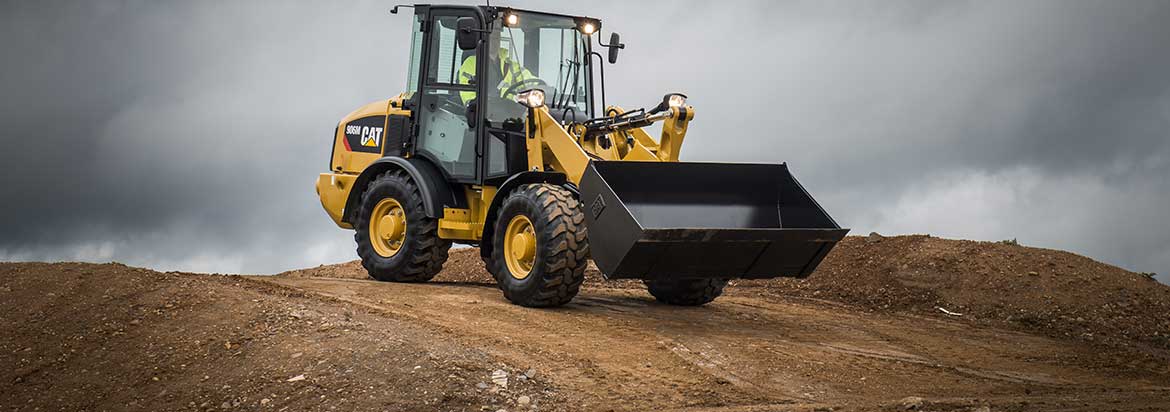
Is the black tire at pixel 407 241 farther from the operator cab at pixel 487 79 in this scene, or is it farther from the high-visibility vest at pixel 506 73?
the high-visibility vest at pixel 506 73

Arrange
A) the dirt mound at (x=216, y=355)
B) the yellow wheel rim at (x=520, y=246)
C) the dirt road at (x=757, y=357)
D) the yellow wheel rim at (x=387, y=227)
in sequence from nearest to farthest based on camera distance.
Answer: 1. the dirt mound at (x=216, y=355)
2. the dirt road at (x=757, y=357)
3. the yellow wheel rim at (x=520, y=246)
4. the yellow wheel rim at (x=387, y=227)

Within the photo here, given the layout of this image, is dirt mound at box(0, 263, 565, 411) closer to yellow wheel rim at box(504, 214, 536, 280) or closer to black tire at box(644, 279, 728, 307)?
yellow wheel rim at box(504, 214, 536, 280)

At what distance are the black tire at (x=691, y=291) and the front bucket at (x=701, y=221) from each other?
1.59m

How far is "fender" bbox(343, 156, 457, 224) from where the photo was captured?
1247 cm

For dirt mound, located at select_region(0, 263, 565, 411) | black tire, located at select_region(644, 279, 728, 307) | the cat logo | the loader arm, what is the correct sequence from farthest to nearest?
the cat logo, black tire, located at select_region(644, 279, 728, 307), the loader arm, dirt mound, located at select_region(0, 263, 565, 411)

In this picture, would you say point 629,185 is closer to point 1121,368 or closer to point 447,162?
point 447,162

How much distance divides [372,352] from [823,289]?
7.96m

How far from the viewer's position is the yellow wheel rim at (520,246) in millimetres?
10742

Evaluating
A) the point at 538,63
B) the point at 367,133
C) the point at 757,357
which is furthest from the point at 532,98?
the point at 757,357

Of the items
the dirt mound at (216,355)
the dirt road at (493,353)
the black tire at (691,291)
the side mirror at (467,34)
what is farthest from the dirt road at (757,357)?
the side mirror at (467,34)

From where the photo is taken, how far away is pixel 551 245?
1029 centimetres

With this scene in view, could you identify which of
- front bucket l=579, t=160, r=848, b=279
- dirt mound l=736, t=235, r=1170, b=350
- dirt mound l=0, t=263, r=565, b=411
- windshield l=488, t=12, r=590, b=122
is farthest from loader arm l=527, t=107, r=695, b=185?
dirt mound l=736, t=235, r=1170, b=350

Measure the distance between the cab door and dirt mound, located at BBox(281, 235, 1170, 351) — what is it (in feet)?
10.9

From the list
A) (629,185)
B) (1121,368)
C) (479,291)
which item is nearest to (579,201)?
(629,185)
